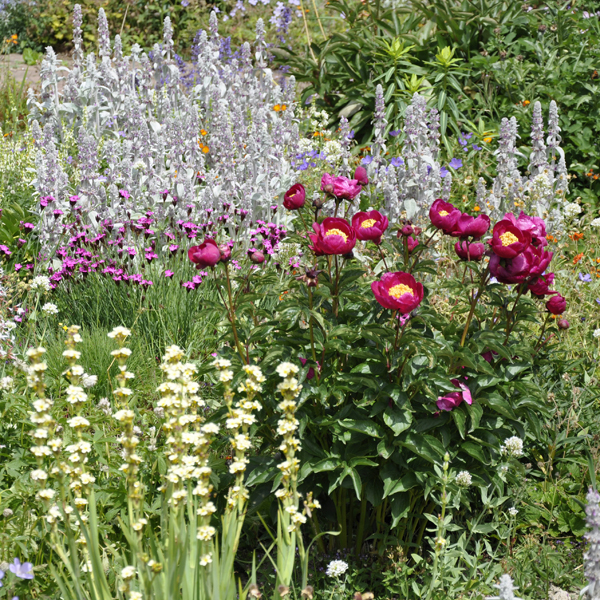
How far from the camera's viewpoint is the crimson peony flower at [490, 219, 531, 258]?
215cm

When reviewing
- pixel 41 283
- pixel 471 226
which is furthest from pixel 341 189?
pixel 41 283

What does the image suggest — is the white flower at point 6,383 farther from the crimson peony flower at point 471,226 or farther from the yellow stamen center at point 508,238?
the yellow stamen center at point 508,238

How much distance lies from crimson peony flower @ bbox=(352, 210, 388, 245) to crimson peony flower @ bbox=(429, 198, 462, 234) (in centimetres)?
17

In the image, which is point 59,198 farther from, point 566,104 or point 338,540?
point 566,104

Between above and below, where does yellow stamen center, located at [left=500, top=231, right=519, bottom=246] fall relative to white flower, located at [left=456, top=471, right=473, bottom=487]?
above

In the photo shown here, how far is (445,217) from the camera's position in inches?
93.1

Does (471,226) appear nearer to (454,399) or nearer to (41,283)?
(454,399)

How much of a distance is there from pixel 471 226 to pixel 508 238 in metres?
0.13

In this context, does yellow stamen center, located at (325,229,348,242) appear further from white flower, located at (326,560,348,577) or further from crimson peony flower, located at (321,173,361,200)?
white flower, located at (326,560,348,577)

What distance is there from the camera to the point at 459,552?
88.4 inches

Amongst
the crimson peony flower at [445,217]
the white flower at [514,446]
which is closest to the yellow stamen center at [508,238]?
the crimson peony flower at [445,217]

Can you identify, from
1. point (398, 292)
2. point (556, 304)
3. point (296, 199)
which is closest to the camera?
point (398, 292)

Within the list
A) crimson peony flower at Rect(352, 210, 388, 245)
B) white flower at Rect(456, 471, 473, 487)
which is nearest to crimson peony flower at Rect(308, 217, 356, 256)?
crimson peony flower at Rect(352, 210, 388, 245)

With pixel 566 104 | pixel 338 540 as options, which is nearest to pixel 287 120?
pixel 566 104
